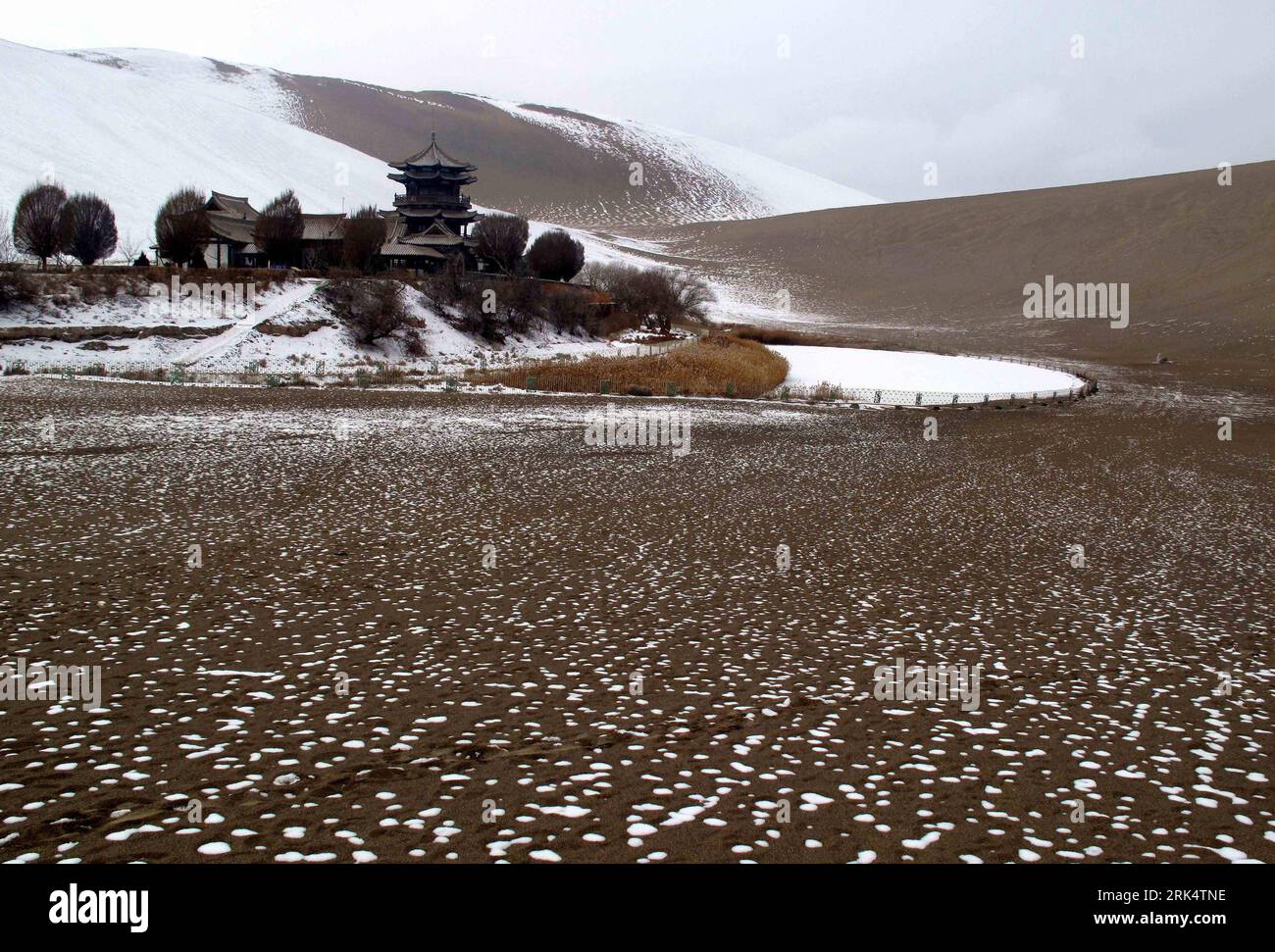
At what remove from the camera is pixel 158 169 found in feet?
383

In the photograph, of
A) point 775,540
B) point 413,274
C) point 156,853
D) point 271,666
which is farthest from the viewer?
point 413,274

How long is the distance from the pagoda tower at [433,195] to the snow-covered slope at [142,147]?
3084 centimetres

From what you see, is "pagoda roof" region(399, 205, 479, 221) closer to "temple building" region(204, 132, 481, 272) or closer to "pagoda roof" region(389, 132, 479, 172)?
"temple building" region(204, 132, 481, 272)

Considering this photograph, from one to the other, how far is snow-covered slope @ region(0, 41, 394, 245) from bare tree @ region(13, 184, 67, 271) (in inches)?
1047

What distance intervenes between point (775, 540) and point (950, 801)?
8916mm

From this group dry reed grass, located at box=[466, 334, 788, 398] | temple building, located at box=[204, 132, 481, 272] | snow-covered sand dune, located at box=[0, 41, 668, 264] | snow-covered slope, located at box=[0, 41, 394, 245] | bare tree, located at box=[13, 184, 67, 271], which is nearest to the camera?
dry reed grass, located at box=[466, 334, 788, 398]

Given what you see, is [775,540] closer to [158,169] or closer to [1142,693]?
[1142,693]

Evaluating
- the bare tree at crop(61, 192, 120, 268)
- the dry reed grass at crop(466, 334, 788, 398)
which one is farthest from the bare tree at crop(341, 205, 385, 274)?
the dry reed grass at crop(466, 334, 788, 398)

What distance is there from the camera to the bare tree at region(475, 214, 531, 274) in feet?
269

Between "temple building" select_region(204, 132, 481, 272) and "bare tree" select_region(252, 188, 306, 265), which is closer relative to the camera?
"bare tree" select_region(252, 188, 306, 265)

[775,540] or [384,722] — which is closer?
[384,722]
